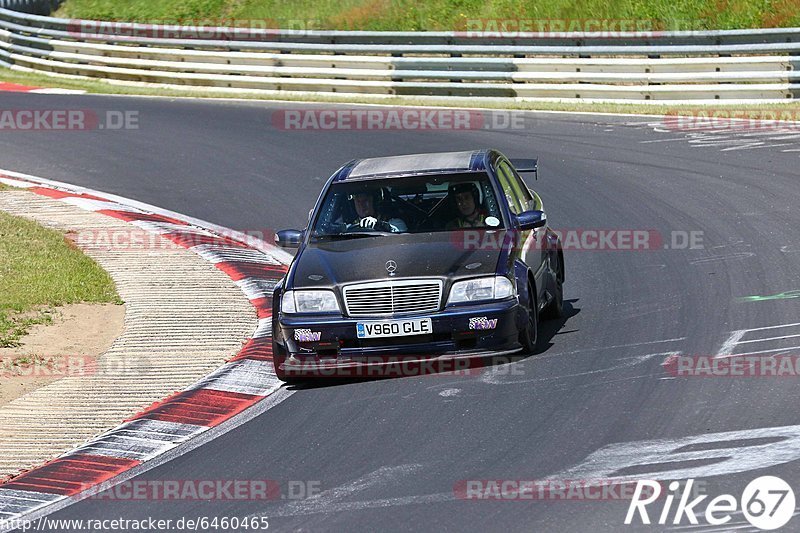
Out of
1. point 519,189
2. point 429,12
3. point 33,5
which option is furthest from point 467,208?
point 33,5

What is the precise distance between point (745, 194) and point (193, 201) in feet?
23.0

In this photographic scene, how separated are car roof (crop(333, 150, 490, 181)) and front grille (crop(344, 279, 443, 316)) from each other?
146cm

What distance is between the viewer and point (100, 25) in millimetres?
29250

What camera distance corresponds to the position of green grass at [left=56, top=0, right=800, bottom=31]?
25375 mm

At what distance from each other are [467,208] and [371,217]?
0.76 meters

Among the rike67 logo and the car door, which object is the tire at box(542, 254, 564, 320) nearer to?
the car door

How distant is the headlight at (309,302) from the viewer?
9422 mm

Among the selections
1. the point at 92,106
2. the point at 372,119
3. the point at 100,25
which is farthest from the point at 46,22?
the point at 372,119

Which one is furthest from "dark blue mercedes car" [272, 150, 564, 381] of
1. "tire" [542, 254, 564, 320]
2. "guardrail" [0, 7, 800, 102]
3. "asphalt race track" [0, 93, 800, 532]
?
"guardrail" [0, 7, 800, 102]

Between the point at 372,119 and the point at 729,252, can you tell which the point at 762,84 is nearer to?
the point at 372,119

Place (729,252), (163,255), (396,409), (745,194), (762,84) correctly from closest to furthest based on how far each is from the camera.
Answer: (396,409) → (729,252) → (163,255) → (745,194) → (762,84)

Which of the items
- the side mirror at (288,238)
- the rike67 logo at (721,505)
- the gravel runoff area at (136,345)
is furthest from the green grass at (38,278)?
the rike67 logo at (721,505)

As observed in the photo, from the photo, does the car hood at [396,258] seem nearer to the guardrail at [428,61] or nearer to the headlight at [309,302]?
the headlight at [309,302]

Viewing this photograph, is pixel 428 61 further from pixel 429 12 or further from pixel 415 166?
pixel 415 166
